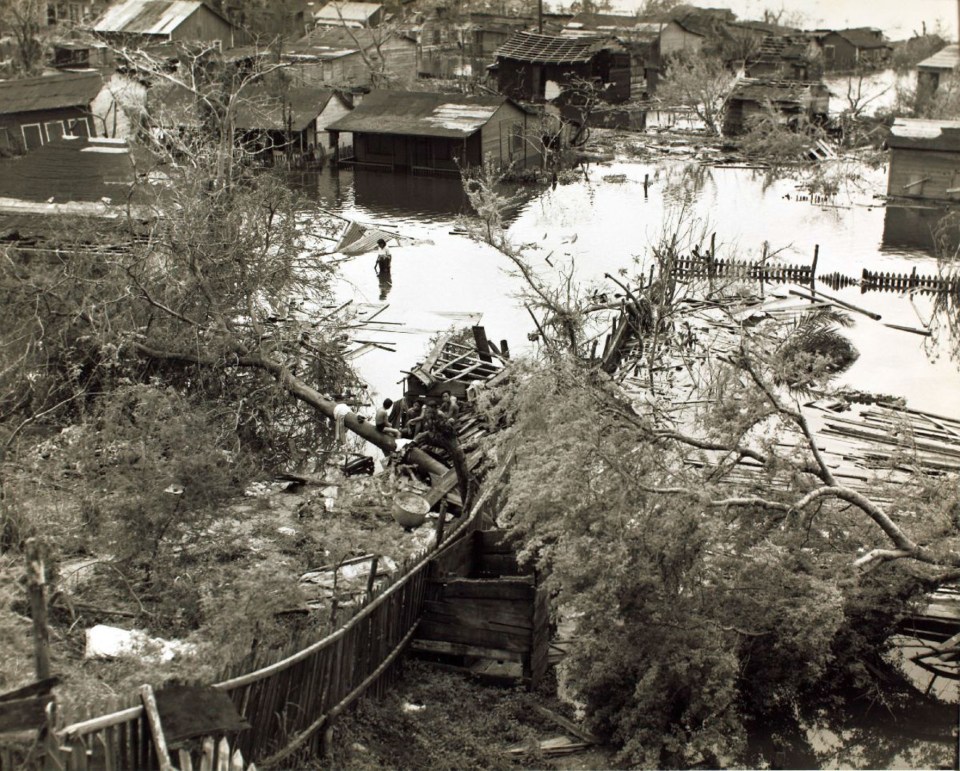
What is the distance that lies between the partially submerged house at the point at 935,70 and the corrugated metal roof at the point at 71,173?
32.8 m

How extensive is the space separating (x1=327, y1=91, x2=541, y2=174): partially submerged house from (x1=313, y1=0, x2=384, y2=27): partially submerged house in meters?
18.0

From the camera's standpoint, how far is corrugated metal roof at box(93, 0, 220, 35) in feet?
158

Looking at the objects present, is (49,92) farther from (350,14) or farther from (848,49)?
(848,49)

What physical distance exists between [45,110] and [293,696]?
34.9m

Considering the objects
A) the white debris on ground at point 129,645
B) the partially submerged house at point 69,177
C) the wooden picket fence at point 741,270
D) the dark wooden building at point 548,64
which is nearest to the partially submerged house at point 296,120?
the partially submerged house at point 69,177

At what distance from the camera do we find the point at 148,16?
4947 centimetres

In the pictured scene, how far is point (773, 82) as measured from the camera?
1700 inches

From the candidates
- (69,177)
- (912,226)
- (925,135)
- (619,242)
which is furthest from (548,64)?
(69,177)

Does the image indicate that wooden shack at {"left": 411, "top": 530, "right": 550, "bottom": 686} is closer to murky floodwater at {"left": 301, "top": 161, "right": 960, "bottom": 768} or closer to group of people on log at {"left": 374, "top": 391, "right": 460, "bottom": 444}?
group of people on log at {"left": 374, "top": 391, "right": 460, "bottom": 444}

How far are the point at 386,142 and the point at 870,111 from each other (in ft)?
74.6

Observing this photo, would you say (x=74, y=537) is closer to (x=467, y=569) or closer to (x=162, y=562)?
(x=162, y=562)

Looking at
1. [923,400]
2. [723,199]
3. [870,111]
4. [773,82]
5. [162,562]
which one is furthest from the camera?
[870,111]

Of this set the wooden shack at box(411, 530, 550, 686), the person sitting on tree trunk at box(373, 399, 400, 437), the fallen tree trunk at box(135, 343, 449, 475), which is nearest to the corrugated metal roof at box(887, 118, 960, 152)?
the fallen tree trunk at box(135, 343, 449, 475)

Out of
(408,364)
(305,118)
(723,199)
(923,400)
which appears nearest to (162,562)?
(408,364)
